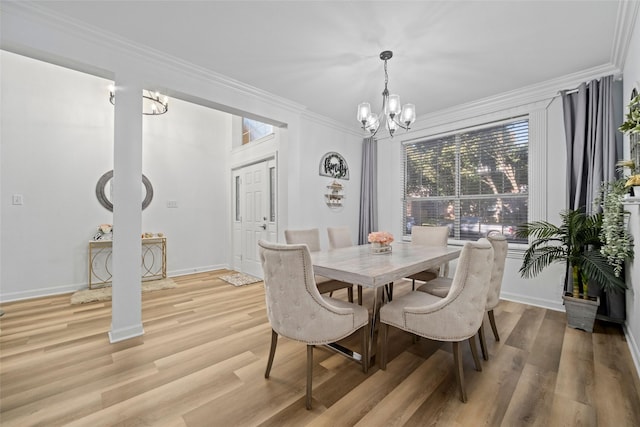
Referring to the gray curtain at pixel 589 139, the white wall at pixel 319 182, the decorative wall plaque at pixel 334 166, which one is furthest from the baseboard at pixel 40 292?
the gray curtain at pixel 589 139

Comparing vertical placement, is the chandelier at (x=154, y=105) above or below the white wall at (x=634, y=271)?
above

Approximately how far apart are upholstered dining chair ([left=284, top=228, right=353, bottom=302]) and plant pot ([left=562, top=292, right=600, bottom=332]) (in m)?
2.07

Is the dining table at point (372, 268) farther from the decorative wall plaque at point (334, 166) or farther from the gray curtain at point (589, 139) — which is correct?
the decorative wall plaque at point (334, 166)

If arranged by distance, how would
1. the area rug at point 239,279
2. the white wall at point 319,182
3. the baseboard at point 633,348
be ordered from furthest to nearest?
the area rug at point 239,279 → the white wall at point 319,182 → the baseboard at point 633,348

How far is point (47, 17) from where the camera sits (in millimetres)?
2002

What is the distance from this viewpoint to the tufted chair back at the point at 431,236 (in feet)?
10.5

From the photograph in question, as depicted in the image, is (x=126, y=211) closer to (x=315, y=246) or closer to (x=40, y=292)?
(x=315, y=246)

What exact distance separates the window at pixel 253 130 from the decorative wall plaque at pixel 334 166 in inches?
40.1

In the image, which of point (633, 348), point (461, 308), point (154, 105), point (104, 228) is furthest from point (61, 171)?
point (633, 348)

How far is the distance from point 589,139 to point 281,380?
368cm

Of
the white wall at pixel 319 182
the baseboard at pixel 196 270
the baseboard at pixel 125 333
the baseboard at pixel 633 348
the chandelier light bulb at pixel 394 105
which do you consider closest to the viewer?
the baseboard at pixel 633 348

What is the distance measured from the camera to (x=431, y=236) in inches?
130

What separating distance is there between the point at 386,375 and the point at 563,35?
10.2 ft

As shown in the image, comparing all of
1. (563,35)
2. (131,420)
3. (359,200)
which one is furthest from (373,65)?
(131,420)
